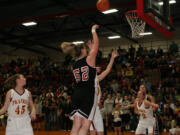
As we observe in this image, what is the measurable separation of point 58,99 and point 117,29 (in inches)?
436

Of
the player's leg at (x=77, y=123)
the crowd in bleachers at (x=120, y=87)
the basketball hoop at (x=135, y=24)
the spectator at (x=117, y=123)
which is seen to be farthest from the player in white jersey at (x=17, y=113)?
the spectator at (x=117, y=123)

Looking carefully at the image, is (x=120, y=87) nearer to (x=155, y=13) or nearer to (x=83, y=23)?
(x=83, y=23)

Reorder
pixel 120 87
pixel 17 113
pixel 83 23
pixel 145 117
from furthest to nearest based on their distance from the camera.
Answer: pixel 83 23 < pixel 120 87 < pixel 145 117 < pixel 17 113

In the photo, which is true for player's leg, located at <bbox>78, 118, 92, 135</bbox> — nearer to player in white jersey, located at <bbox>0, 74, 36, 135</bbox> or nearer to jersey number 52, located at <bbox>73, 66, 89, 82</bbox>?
jersey number 52, located at <bbox>73, 66, 89, 82</bbox>

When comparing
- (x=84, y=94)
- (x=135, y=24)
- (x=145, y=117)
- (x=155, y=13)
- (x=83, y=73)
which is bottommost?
(x=145, y=117)

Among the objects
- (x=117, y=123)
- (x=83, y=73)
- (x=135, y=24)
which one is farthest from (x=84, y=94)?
(x=117, y=123)

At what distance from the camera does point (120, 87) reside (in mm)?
15633

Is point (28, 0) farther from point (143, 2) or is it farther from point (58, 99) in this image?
point (143, 2)

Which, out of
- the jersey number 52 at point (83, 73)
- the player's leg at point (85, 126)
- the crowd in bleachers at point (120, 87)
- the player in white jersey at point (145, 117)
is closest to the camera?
the player's leg at point (85, 126)

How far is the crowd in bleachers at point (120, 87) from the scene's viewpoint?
1216 centimetres

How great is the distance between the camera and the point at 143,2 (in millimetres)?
6895

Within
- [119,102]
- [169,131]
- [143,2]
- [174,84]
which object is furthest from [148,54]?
[143,2]

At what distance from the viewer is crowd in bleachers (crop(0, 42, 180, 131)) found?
12156 mm

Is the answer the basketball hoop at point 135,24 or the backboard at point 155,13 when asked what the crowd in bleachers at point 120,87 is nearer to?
the basketball hoop at point 135,24
